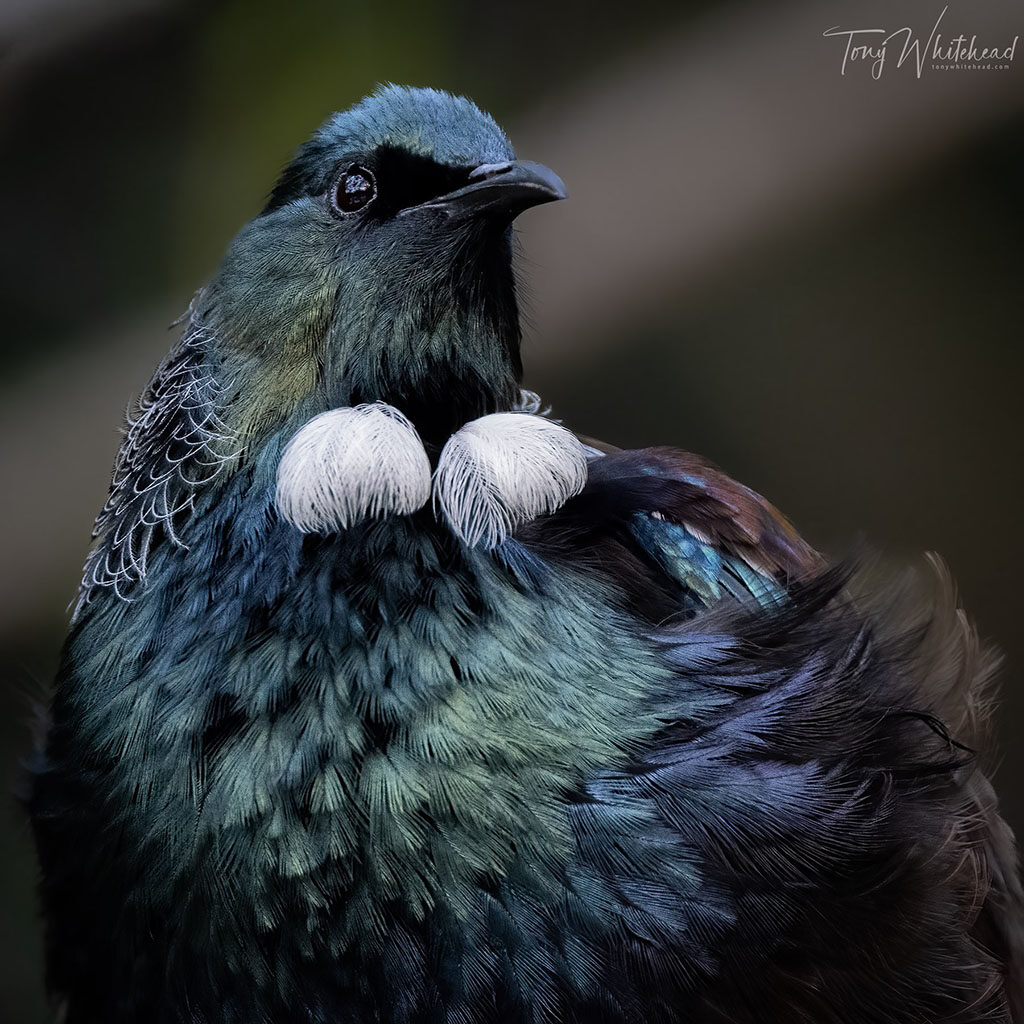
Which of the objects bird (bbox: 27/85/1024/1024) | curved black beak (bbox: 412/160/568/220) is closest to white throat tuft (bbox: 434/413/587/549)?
bird (bbox: 27/85/1024/1024)

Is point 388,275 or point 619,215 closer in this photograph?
point 388,275

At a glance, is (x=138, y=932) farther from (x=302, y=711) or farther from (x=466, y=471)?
(x=466, y=471)

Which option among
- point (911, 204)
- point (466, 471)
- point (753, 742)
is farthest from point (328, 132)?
point (911, 204)

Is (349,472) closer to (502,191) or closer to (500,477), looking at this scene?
(500,477)

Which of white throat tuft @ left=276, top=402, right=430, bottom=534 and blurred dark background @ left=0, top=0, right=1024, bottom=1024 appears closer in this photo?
white throat tuft @ left=276, top=402, right=430, bottom=534

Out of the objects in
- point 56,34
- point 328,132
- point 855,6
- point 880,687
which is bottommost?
point 880,687

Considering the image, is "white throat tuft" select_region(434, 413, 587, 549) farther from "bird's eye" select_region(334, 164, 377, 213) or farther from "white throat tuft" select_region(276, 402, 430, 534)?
"bird's eye" select_region(334, 164, 377, 213)

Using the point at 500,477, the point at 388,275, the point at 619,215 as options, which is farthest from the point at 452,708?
the point at 619,215
